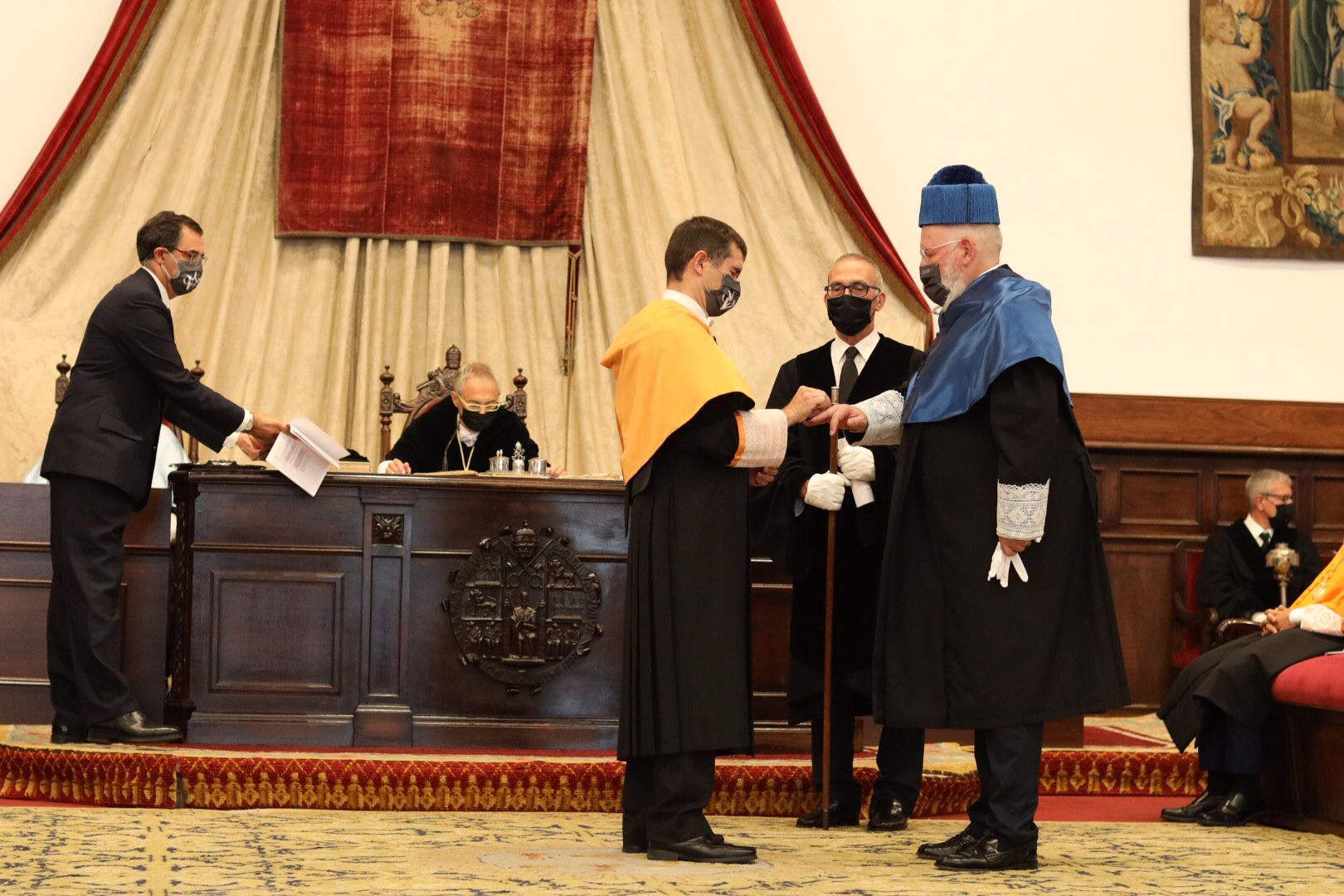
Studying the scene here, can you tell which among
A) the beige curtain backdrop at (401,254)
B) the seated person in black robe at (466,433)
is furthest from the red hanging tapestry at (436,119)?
the seated person in black robe at (466,433)

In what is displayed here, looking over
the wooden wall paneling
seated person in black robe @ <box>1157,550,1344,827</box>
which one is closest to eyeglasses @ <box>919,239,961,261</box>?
seated person in black robe @ <box>1157,550,1344,827</box>

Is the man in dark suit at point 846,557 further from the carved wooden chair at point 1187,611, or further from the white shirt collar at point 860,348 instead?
the carved wooden chair at point 1187,611

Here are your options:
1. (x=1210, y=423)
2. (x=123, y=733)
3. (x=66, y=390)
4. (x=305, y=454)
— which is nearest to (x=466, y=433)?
(x=305, y=454)

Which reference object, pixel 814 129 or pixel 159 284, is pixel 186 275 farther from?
pixel 814 129

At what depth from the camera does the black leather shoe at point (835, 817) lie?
462 cm

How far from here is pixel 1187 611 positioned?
24.7 feet

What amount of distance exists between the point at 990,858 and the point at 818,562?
3.73 feet

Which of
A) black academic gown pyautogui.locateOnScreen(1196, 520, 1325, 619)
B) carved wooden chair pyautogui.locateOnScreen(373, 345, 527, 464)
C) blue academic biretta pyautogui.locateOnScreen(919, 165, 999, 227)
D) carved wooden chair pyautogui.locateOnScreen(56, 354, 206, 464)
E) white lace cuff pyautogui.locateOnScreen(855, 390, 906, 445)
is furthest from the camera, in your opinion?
black academic gown pyautogui.locateOnScreen(1196, 520, 1325, 619)

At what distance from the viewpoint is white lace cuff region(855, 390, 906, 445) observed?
441 cm

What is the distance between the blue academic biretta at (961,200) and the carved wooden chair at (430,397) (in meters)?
2.90

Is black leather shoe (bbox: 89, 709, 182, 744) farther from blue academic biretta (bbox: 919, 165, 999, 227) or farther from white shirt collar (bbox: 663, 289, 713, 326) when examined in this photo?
blue academic biretta (bbox: 919, 165, 999, 227)

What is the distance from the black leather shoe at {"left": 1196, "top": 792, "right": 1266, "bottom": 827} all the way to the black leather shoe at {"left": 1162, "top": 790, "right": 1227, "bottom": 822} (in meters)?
0.04

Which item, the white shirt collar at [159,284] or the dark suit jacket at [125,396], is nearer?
the dark suit jacket at [125,396]

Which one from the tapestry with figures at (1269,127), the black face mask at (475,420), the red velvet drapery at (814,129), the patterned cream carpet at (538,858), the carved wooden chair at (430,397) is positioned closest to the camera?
the patterned cream carpet at (538,858)
